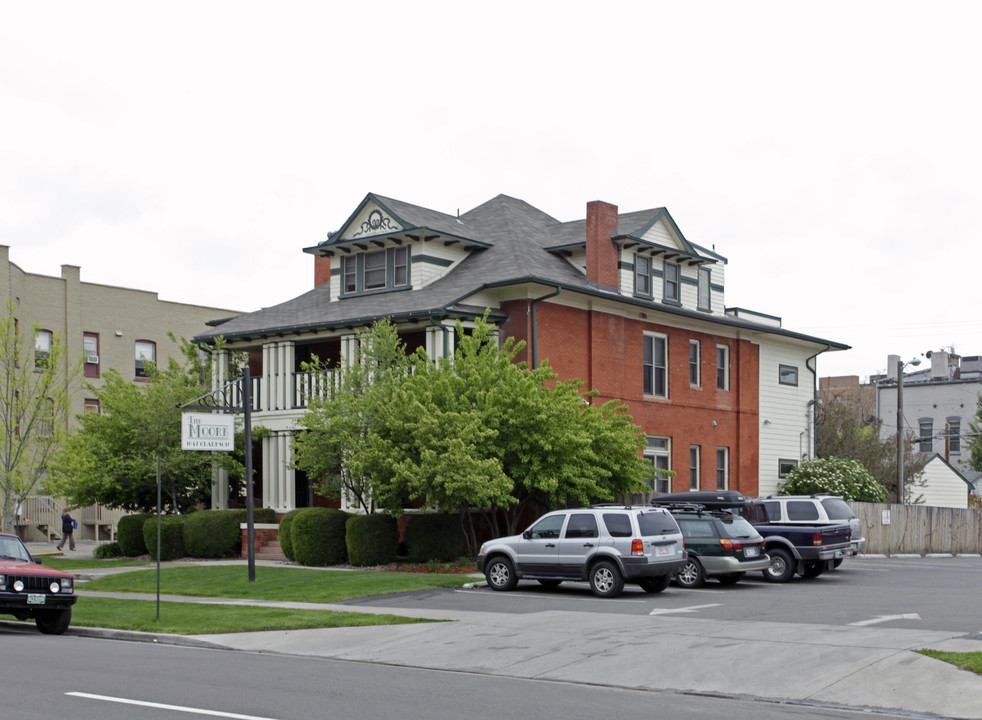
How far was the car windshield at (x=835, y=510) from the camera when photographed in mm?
25562

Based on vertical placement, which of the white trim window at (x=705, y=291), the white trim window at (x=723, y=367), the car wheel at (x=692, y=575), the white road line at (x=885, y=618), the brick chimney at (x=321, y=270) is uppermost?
the brick chimney at (x=321, y=270)

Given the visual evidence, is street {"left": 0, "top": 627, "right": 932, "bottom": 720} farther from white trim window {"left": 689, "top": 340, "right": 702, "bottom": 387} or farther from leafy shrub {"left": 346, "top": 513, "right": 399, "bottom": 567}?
white trim window {"left": 689, "top": 340, "right": 702, "bottom": 387}

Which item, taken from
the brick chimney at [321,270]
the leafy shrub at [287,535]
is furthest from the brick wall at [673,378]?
the brick chimney at [321,270]

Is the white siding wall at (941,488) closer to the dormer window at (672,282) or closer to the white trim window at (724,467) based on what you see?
the white trim window at (724,467)

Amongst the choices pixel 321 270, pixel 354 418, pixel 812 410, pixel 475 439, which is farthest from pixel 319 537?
pixel 812 410

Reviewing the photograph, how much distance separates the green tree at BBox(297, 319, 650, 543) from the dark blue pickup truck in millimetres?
2827

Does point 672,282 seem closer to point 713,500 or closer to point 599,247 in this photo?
point 599,247

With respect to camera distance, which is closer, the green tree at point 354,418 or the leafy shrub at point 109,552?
the green tree at point 354,418

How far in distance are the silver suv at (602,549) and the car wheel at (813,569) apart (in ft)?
16.3

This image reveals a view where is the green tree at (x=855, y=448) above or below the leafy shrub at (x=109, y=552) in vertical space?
above

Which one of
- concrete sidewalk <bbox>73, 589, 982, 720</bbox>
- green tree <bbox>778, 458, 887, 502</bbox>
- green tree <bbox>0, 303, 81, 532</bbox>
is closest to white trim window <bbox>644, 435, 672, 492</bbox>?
green tree <bbox>778, 458, 887, 502</bbox>

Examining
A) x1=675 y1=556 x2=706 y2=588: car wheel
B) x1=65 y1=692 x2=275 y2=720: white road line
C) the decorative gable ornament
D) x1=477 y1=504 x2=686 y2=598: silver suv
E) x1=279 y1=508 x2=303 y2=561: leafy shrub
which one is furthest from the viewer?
the decorative gable ornament

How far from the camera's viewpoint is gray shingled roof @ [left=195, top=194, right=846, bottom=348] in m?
31.4

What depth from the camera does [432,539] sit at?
27.9 meters
